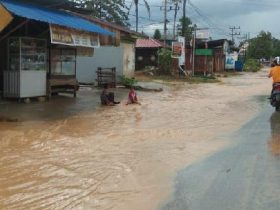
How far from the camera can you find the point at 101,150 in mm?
9727

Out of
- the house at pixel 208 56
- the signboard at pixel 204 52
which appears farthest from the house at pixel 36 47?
the signboard at pixel 204 52

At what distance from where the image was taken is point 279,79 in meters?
16.0

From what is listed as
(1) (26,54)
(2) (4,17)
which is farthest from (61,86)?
(2) (4,17)

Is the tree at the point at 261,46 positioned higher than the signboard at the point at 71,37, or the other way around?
the tree at the point at 261,46

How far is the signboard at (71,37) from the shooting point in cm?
1543

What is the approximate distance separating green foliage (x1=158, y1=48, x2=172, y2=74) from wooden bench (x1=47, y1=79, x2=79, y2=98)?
20.6 metres

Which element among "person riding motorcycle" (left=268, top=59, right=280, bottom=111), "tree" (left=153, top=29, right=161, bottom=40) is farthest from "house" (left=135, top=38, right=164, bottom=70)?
"person riding motorcycle" (left=268, top=59, right=280, bottom=111)

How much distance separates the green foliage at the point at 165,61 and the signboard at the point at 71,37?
22.9m

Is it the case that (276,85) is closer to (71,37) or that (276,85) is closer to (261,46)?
(71,37)

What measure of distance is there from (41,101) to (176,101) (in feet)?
18.2

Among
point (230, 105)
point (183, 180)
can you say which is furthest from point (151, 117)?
point (183, 180)

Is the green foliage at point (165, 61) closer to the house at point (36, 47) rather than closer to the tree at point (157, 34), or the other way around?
the house at point (36, 47)

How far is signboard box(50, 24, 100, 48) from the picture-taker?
15.4m

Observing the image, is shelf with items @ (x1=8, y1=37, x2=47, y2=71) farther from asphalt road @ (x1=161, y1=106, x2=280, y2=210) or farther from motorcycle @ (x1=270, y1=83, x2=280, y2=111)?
asphalt road @ (x1=161, y1=106, x2=280, y2=210)
